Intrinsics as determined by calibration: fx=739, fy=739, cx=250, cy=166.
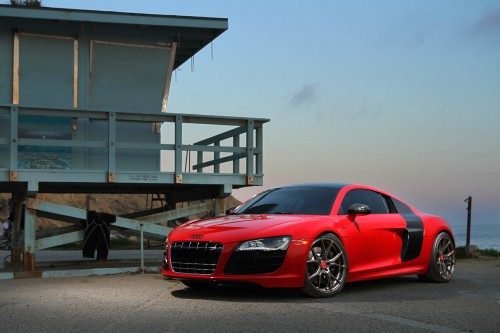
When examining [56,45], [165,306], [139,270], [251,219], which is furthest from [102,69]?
[165,306]

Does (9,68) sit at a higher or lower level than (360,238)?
higher

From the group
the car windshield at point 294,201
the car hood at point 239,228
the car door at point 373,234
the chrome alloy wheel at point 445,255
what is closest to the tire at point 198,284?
the car hood at point 239,228

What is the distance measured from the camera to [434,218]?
1106 centimetres

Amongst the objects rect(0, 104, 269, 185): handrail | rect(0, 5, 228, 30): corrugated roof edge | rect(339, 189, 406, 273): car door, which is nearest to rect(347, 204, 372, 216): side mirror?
rect(339, 189, 406, 273): car door

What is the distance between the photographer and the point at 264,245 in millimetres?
8391

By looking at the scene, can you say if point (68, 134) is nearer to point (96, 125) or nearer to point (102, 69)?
point (96, 125)

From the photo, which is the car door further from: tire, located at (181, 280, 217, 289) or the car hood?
tire, located at (181, 280, 217, 289)

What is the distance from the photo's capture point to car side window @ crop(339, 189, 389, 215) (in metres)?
9.92

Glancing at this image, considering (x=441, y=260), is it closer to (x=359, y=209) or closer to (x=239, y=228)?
(x=359, y=209)

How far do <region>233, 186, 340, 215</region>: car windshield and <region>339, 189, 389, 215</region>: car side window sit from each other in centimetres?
19

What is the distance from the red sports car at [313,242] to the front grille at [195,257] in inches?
0.5

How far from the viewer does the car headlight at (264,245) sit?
8375 mm

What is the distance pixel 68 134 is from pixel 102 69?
5.48 feet

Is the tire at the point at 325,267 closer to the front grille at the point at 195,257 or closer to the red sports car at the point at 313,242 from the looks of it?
the red sports car at the point at 313,242
